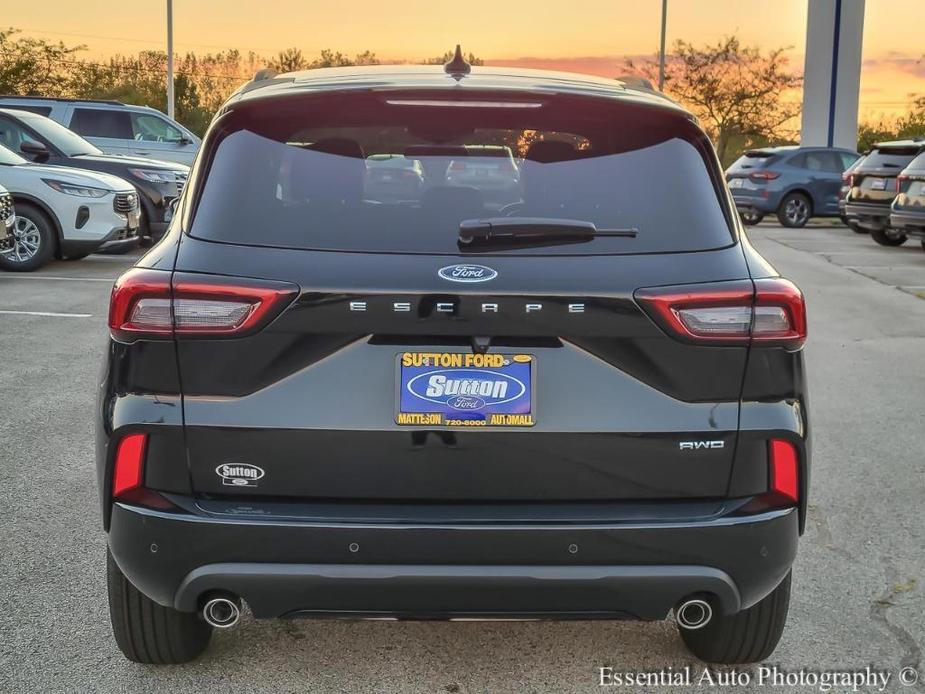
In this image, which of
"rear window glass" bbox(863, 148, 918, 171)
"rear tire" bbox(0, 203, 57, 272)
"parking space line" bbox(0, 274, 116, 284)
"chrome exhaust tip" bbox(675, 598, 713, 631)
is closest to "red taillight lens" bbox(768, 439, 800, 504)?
"chrome exhaust tip" bbox(675, 598, 713, 631)

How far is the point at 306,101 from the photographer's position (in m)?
3.23

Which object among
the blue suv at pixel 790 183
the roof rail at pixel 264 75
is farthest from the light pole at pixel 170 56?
the roof rail at pixel 264 75

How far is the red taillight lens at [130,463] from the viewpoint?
9.71ft

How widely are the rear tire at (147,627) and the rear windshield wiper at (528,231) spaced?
1360mm

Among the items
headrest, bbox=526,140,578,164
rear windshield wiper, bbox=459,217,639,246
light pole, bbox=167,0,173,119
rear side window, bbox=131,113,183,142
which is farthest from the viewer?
light pole, bbox=167,0,173,119

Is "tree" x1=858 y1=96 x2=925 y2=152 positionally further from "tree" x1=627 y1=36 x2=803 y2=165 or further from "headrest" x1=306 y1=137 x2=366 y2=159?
"headrest" x1=306 y1=137 x2=366 y2=159

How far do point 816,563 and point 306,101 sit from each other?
8.81 feet

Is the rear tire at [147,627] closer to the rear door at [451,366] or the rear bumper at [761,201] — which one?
the rear door at [451,366]

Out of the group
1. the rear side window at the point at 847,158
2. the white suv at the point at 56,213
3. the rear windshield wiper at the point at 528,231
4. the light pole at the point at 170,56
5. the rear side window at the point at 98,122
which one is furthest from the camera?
the light pole at the point at 170,56

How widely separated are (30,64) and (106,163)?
3593 cm

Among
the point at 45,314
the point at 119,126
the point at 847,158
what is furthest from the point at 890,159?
the point at 45,314

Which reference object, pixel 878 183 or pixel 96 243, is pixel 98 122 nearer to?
pixel 96 243

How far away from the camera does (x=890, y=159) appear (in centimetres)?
2005

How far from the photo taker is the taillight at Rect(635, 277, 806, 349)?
2.91 m
